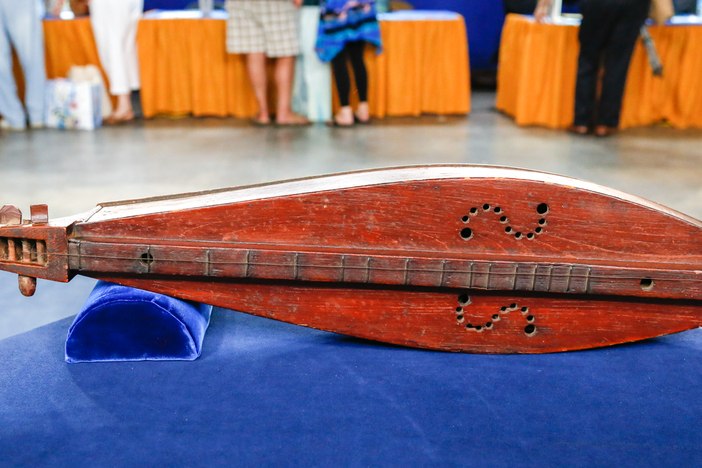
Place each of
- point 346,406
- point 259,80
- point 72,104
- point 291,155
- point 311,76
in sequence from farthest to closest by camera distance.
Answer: point 311,76 < point 259,80 < point 72,104 < point 291,155 < point 346,406

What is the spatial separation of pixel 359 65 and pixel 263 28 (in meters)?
0.70

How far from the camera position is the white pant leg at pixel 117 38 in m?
4.46

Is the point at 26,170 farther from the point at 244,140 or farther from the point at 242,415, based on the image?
the point at 242,415

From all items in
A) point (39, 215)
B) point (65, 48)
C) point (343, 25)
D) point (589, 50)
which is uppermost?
point (343, 25)

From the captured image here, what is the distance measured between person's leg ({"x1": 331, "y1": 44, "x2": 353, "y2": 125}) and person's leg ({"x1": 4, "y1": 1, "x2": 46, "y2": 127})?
1985 mm

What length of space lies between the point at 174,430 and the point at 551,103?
4.11 metres

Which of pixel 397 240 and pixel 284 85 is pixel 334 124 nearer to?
pixel 284 85

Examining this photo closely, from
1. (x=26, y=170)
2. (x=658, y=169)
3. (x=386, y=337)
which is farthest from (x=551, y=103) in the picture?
(x=386, y=337)

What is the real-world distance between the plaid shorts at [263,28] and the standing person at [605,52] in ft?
5.58

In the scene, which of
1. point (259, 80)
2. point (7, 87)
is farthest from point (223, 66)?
point (7, 87)

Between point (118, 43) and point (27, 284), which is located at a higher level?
point (118, 43)

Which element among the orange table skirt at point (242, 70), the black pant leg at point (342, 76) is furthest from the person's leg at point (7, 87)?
the black pant leg at point (342, 76)

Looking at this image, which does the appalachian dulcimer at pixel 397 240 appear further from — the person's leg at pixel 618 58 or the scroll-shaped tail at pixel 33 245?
the person's leg at pixel 618 58

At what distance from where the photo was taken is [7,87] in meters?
4.38
